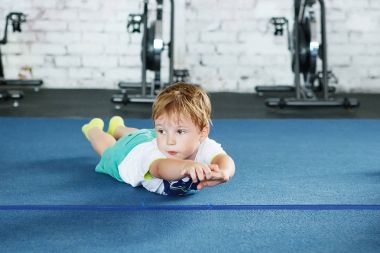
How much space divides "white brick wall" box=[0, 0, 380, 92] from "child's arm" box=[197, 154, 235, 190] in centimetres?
453

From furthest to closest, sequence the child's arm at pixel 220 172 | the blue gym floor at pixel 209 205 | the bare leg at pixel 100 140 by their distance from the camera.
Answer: the bare leg at pixel 100 140 → the child's arm at pixel 220 172 → the blue gym floor at pixel 209 205

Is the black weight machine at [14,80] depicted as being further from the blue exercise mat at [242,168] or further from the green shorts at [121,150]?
the green shorts at [121,150]

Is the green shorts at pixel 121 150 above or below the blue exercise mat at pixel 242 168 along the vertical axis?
above

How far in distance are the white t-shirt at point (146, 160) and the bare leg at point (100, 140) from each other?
396 mm

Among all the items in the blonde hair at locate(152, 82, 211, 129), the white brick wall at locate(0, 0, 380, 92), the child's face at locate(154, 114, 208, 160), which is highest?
the white brick wall at locate(0, 0, 380, 92)

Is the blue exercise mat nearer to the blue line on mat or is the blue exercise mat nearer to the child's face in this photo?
the blue line on mat

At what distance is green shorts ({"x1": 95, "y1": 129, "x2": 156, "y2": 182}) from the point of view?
249 cm

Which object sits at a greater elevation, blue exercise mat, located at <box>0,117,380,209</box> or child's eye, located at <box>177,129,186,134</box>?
child's eye, located at <box>177,129,186,134</box>

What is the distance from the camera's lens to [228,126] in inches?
166

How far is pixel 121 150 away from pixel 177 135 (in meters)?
0.51

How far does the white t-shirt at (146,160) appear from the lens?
2.20 m

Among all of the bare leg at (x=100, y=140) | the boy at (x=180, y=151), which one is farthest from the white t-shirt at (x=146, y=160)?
the bare leg at (x=100, y=140)

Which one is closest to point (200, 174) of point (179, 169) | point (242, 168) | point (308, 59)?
point (179, 169)

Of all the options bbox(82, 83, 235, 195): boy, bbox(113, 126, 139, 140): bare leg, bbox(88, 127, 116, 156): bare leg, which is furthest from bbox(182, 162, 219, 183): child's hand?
bbox(113, 126, 139, 140): bare leg
